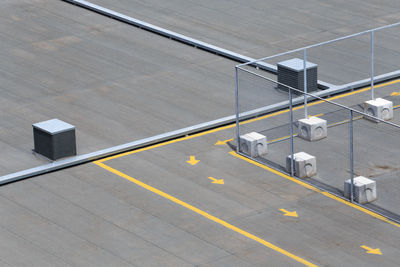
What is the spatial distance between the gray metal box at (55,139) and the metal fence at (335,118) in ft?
14.0

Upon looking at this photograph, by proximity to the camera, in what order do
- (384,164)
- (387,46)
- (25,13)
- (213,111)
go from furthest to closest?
(25,13)
(387,46)
(213,111)
(384,164)

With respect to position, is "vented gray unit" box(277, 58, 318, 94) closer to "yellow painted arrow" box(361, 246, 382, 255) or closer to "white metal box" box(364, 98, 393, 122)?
"white metal box" box(364, 98, 393, 122)

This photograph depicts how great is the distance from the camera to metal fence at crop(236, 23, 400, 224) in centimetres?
2158

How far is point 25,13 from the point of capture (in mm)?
37312

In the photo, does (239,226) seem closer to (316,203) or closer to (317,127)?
(316,203)

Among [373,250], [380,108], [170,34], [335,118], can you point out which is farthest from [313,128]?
[170,34]

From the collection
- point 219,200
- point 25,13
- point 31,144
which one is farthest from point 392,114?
point 25,13

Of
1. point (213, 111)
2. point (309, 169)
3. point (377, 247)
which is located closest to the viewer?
point (377, 247)

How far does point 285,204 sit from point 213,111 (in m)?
6.15

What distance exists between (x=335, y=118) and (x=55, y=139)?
691cm

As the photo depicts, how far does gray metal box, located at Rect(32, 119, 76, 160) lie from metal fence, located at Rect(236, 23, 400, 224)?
4.27 meters

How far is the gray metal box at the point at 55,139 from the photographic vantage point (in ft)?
79.6

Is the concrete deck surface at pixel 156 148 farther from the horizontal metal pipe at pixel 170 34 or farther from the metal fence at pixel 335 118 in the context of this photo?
the metal fence at pixel 335 118

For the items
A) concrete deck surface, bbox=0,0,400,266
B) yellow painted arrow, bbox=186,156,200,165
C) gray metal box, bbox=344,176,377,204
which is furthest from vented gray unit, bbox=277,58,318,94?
gray metal box, bbox=344,176,377,204
